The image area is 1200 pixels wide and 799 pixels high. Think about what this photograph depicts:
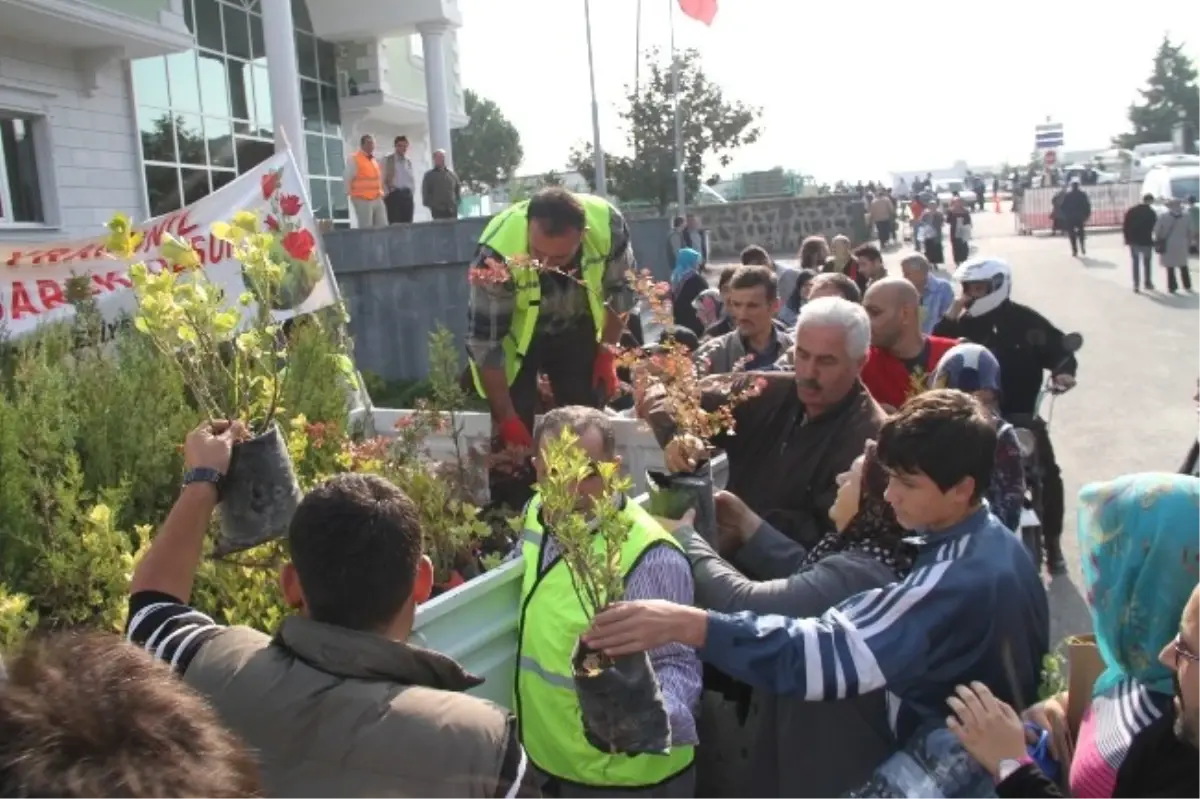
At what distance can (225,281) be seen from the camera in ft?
16.1

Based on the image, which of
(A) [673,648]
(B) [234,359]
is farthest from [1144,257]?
(B) [234,359]

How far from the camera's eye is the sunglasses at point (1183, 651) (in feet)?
5.25

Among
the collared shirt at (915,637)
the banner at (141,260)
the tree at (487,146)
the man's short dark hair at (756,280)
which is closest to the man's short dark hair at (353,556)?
the collared shirt at (915,637)

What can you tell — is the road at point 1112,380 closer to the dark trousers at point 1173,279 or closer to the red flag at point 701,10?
the dark trousers at point 1173,279

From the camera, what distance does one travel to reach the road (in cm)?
740

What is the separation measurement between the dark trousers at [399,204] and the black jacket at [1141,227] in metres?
12.0

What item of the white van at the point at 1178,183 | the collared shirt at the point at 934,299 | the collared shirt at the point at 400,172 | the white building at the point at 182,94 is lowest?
the collared shirt at the point at 934,299

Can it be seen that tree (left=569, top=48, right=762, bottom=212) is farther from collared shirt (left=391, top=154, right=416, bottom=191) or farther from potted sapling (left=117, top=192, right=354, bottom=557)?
potted sapling (left=117, top=192, right=354, bottom=557)

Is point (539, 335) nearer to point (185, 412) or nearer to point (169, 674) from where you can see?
point (185, 412)

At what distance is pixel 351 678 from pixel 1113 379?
10874mm

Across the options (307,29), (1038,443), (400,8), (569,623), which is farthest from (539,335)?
(307,29)

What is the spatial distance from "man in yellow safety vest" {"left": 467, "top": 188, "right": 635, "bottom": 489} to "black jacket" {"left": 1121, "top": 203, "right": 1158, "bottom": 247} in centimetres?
1629

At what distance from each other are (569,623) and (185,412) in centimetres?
189

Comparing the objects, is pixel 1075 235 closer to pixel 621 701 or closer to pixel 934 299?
pixel 934 299
